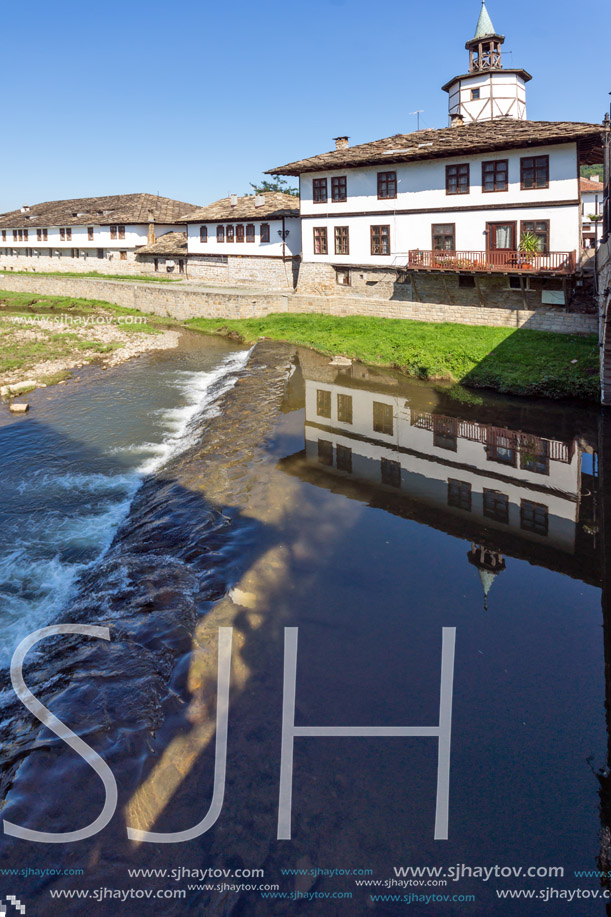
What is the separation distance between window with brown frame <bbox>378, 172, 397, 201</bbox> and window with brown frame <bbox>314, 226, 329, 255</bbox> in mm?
4128

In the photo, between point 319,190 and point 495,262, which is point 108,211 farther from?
point 495,262

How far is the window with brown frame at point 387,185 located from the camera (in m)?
31.8

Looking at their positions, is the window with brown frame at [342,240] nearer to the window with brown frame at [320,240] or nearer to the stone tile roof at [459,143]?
the window with brown frame at [320,240]

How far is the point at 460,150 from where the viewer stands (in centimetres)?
2825

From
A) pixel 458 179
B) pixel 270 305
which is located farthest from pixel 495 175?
pixel 270 305

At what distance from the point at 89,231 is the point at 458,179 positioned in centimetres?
3950

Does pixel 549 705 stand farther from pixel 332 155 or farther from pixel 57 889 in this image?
pixel 332 155

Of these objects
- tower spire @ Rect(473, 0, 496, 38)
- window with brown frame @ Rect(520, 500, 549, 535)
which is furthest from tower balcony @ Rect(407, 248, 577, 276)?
tower spire @ Rect(473, 0, 496, 38)

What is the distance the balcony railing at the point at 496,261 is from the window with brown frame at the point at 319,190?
7495 millimetres

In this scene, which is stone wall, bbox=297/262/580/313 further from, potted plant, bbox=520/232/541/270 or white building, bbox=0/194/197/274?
white building, bbox=0/194/197/274

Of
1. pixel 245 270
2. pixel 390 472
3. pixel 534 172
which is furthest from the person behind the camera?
pixel 245 270

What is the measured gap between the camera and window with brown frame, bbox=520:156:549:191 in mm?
26438

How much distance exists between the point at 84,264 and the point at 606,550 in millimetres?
57427

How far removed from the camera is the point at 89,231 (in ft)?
187
